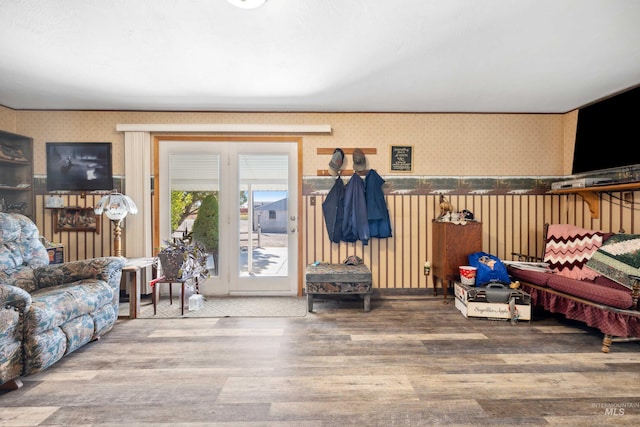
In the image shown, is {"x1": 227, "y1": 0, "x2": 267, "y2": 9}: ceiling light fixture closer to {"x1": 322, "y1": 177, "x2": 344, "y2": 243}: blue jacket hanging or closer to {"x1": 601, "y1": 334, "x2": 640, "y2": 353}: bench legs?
{"x1": 322, "y1": 177, "x2": 344, "y2": 243}: blue jacket hanging

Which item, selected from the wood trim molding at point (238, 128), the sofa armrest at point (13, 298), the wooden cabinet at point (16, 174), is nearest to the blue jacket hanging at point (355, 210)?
the wood trim molding at point (238, 128)

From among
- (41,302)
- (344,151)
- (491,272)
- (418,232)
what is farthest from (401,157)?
(41,302)

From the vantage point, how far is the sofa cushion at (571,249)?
119 inches

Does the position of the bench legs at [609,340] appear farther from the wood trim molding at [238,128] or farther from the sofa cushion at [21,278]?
the sofa cushion at [21,278]

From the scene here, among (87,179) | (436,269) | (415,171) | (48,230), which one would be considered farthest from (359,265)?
(48,230)

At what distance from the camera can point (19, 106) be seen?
3.67 meters

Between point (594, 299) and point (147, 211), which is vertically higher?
point (147, 211)

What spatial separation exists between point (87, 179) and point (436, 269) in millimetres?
4586

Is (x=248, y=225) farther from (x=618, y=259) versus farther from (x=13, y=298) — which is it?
(x=618, y=259)

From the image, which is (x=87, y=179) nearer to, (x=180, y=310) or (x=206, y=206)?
(x=206, y=206)

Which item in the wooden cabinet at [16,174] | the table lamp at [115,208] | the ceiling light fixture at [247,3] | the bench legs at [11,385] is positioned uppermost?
the ceiling light fixture at [247,3]

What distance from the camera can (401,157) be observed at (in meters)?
3.91

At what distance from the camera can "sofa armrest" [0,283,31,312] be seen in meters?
1.84

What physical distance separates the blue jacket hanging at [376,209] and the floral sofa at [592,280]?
4.82 feet
